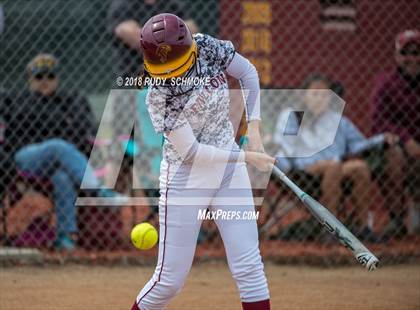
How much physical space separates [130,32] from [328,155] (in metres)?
1.78

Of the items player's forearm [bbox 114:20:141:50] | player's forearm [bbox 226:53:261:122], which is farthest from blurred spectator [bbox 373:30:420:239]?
player's forearm [bbox 226:53:261:122]

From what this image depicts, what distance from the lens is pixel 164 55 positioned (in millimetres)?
3443

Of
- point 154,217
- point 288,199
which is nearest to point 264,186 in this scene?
point 288,199

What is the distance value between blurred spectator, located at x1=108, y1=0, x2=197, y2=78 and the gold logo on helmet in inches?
97.6

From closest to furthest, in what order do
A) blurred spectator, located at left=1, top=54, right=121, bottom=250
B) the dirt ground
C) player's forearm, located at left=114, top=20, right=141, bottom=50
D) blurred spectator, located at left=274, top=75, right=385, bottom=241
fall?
the dirt ground, player's forearm, located at left=114, top=20, right=141, bottom=50, blurred spectator, located at left=1, top=54, right=121, bottom=250, blurred spectator, located at left=274, top=75, right=385, bottom=241

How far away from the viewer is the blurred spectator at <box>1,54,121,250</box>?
235 inches

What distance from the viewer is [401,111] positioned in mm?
6391

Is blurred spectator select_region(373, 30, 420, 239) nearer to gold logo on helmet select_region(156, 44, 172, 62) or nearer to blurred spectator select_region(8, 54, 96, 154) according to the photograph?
blurred spectator select_region(8, 54, 96, 154)

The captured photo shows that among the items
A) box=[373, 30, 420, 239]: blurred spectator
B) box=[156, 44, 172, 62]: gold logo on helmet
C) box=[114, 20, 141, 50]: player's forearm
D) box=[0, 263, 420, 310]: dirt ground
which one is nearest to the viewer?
box=[156, 44, 172, 62]: gold logo on helmet

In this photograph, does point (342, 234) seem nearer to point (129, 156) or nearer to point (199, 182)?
point (199, 182)

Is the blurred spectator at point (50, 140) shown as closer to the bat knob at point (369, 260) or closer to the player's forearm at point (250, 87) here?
the player's forearm at point (250, 87)

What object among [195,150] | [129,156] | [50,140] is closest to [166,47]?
[195,150]

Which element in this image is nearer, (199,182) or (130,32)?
(199,182)

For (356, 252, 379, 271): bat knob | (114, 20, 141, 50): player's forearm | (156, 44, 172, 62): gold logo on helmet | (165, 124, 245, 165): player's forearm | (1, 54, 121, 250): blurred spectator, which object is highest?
(156, 44, 172, 62): gold logo on helmet
